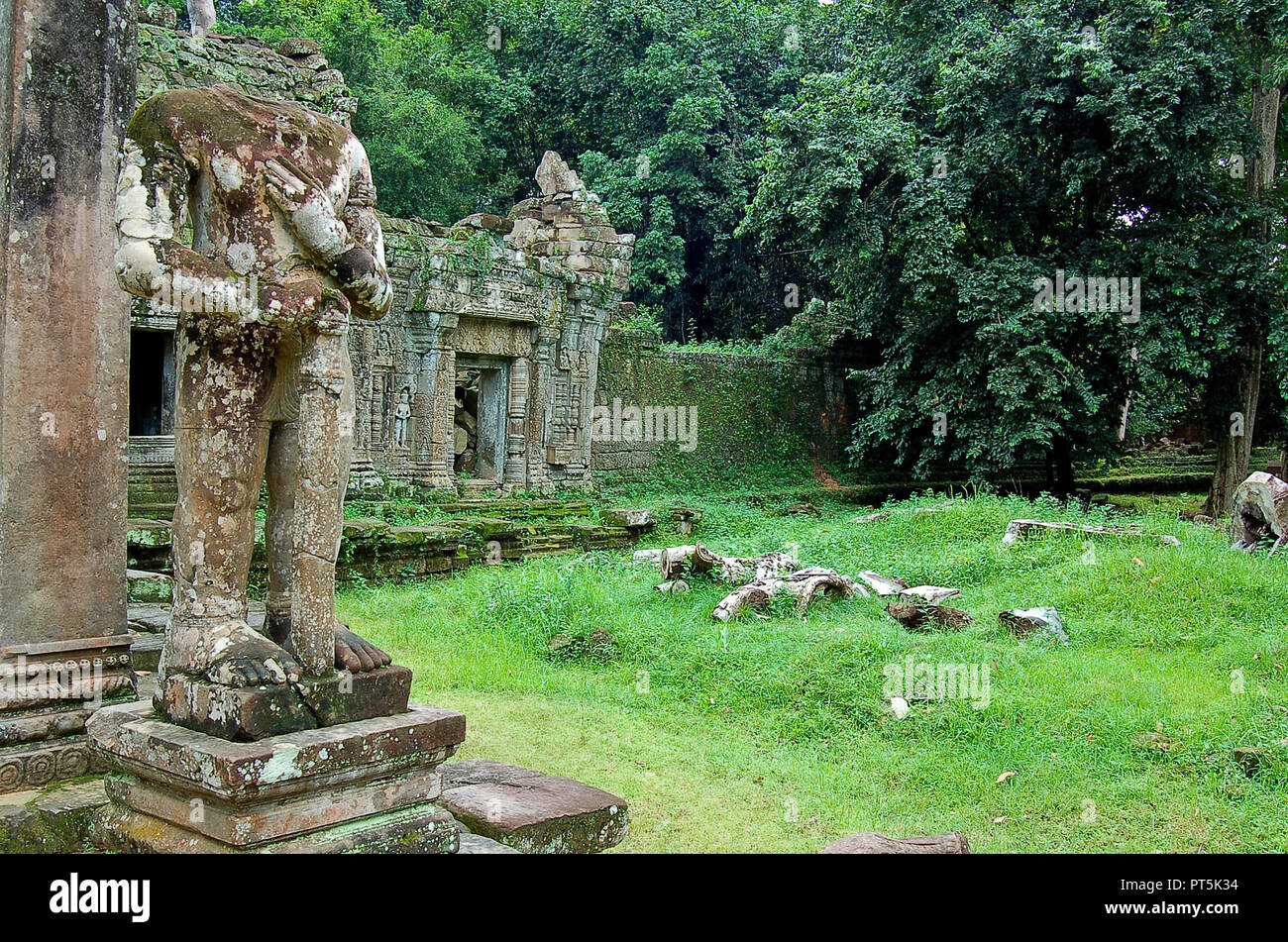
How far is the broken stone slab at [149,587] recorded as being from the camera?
284 inches

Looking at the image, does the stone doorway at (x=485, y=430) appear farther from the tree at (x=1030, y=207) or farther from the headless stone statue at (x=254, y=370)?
the headless stone statue at (x=254, y=370)

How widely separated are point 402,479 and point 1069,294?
987 cm

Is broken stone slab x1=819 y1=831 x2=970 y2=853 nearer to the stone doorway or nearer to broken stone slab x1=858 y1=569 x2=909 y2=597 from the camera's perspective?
broken stone slab x1=858 y1=569 x2=909 y2=597

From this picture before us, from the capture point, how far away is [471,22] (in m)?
26.0

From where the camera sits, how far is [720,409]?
18.9 m

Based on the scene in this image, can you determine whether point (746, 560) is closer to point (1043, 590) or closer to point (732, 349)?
point (1043, 590)

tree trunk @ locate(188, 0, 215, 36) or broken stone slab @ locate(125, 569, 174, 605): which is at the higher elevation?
tree trunk @ locate(188, 0, 215, 36)

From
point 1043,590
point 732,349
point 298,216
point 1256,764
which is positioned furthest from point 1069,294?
point 298,216

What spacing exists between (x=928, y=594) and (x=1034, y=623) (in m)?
1.22

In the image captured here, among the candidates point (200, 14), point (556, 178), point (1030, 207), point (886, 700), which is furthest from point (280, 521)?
point (1030, 207)

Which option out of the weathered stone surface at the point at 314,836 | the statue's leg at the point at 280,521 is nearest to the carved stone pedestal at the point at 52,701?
the weathered stone surface at the point at 314,836

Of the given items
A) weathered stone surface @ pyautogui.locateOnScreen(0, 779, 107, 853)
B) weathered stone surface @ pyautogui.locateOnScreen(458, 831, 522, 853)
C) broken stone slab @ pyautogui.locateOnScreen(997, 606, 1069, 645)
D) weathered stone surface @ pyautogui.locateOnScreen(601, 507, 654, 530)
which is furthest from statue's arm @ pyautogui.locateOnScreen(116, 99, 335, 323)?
weathered stone surface @ pyautogui.locateOnScreen(601, 507, 654, 530)

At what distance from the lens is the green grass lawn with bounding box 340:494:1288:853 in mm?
4707

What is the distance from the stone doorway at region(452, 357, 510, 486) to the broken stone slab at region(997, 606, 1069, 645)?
810 cm
